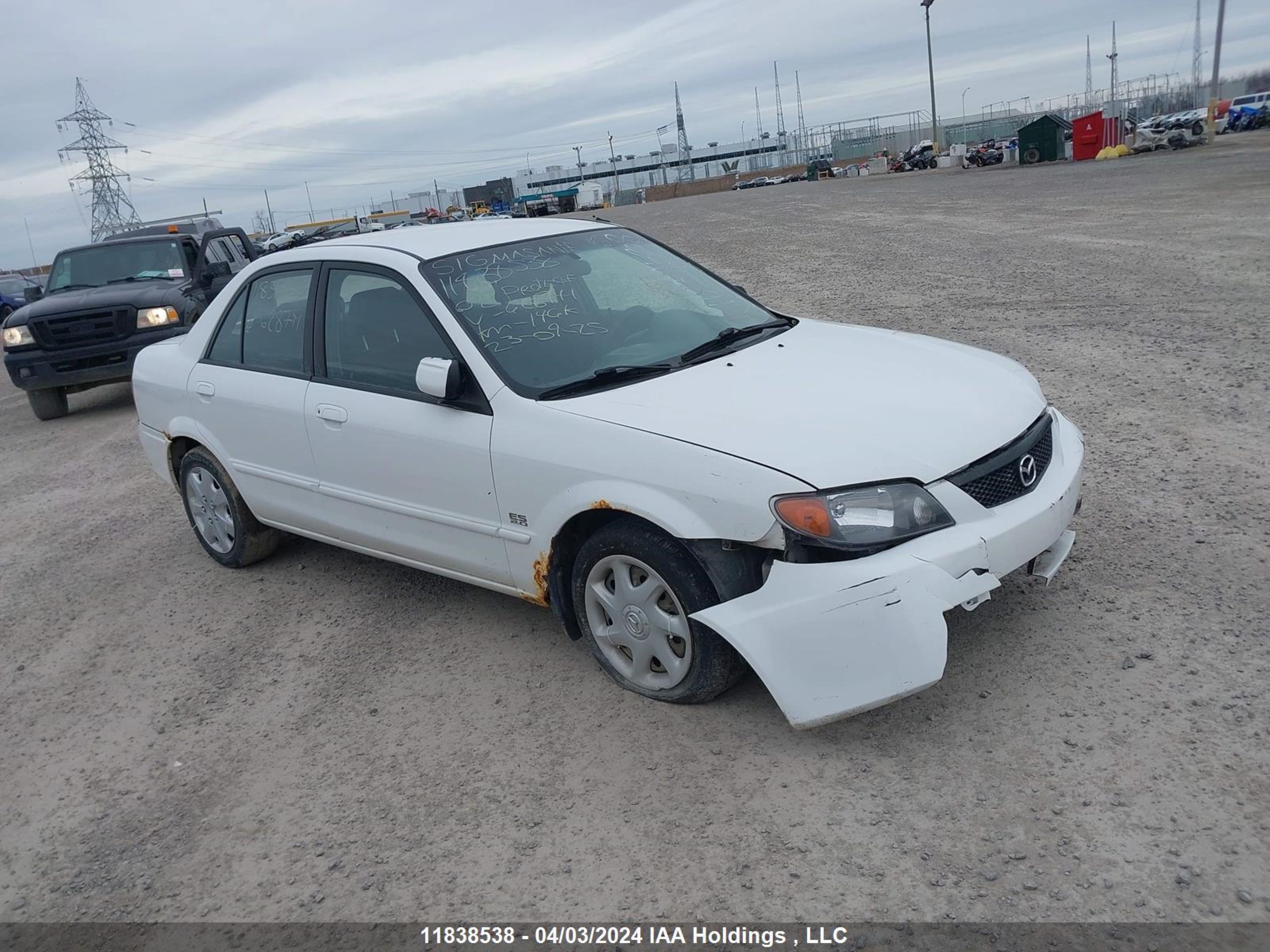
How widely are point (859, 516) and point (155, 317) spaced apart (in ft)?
32.5

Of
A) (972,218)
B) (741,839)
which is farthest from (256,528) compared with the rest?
(972,218)

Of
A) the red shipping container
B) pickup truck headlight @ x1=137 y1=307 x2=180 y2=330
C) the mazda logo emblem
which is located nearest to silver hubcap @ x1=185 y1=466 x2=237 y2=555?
the mazda logo emblem

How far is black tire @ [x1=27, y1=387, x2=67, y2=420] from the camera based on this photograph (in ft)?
38.0

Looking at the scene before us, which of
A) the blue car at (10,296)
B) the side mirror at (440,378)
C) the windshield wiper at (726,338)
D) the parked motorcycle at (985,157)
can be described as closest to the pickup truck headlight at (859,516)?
the windshield wiper at (726,338)

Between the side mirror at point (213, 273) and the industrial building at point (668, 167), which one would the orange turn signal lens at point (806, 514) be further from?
the industrial building at point (668, 167)

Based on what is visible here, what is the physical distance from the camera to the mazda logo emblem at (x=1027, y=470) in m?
3.64

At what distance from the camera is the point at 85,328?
435 inches

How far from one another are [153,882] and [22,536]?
4.84m

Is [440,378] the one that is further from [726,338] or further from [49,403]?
[49,403]

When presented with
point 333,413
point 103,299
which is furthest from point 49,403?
point 333,413

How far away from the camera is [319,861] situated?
3.22 m

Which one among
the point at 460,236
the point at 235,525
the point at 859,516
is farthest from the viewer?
the point at 235,525

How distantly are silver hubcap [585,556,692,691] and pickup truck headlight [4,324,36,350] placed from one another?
977cm

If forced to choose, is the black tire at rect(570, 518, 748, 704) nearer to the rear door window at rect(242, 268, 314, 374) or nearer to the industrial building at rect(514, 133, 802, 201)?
the rear door window at rect(242, 268, 314, 374)
